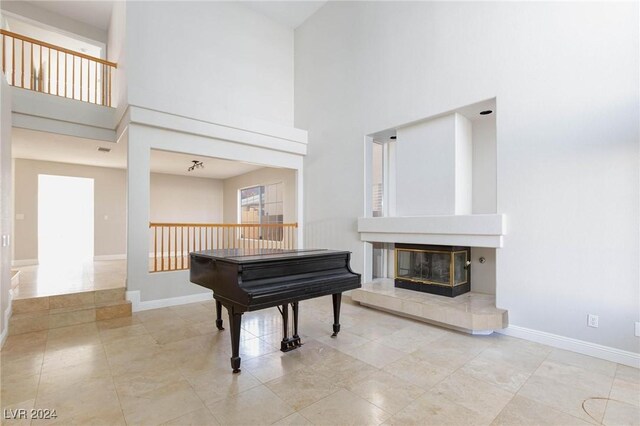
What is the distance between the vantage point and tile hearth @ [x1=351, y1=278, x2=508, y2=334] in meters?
3.41

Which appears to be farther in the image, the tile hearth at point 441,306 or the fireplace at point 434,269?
the fireplace at point 434,269

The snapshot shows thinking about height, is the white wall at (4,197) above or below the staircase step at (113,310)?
above

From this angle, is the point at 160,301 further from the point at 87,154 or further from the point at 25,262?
the point at 25,262

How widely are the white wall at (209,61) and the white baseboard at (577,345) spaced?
16.8ft

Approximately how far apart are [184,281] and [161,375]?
2.56 metres

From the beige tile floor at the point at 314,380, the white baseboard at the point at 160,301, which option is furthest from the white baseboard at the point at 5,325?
the white baseboard at the point at 160,301

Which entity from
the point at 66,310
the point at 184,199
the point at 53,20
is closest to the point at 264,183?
the point at 184,199

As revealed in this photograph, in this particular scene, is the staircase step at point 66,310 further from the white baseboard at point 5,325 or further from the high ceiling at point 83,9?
the high ceiling at point 83,9

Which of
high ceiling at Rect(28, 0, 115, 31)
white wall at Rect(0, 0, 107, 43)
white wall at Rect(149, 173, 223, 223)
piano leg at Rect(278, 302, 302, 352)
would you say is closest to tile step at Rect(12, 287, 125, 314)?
piano leg at Rect(278, 302, 302, 352)

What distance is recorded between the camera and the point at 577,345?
304cm

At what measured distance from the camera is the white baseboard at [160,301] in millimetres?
4422

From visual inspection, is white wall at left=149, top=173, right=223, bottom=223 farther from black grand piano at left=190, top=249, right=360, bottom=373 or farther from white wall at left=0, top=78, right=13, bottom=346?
black grand piano at left=190, top=249, right=360, bottom=373

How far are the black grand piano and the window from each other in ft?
16.6

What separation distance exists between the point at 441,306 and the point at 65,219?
30.2 feet
